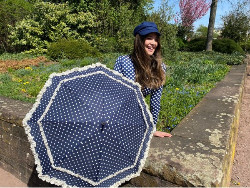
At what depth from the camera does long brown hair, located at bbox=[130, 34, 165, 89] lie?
201 centimetres

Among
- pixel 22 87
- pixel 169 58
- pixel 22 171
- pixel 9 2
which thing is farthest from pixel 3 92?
pixel 9 2

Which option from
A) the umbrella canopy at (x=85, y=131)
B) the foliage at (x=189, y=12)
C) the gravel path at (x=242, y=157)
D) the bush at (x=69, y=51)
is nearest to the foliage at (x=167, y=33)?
the bush at (x=69, y=51)

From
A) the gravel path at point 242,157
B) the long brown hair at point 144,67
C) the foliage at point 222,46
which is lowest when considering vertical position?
the gravel path at point 242,157

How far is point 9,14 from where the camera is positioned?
13.7 metres

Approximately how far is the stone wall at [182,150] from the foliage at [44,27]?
11.2 m

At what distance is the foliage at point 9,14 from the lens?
526 inches

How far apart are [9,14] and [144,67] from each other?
14.8m

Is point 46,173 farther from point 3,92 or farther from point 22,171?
point 3,92

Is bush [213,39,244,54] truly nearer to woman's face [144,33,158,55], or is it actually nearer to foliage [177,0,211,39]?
foliage [177,0,211,39]

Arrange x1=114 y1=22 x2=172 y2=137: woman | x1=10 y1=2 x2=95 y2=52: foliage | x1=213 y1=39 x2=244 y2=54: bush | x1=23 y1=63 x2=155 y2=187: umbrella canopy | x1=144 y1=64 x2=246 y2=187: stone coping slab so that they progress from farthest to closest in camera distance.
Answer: x1=213 y1=39 x2=244 y2=54: bush → x1=10 y1=2 x2=95 y2=52: foliage → x1=114 y1=22 x2=172 y2=137: woman → x1=144 y1=64 x2=246 y2=187: stone coping slab → x1=23 y1=63 x2=155 y2=187: umbrella canopy

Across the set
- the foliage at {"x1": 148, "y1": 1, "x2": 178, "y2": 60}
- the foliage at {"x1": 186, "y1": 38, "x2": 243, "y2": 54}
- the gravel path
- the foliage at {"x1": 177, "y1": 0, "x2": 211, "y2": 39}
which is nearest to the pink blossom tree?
the foliage at {"x1": 177, "y1": 0, "x2": 211, "y2": 39}

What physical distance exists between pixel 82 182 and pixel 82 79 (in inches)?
26.1

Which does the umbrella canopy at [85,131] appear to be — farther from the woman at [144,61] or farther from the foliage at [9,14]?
the foliage at [9,14]

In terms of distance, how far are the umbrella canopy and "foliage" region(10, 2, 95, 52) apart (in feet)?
41.2
